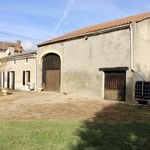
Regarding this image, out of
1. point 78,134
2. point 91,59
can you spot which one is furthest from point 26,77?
point 78,134

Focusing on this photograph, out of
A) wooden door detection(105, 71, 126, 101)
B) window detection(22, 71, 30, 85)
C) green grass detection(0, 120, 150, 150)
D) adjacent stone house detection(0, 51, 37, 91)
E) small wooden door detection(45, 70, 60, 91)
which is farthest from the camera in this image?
window detection(22, 71, 30, 85)

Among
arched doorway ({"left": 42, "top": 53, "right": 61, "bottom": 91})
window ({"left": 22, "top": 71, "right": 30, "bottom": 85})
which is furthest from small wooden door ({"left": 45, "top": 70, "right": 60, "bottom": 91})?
window ({"left": 22, "top": 71, "right": 30, "bottom": 85})

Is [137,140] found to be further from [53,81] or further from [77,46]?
[53,81]

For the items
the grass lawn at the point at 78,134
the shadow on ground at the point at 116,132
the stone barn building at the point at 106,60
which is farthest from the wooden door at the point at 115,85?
the grass lawn at the point at 78,134

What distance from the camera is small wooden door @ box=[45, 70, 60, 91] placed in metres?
23.6

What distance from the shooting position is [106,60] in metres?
18.4

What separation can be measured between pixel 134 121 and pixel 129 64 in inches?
254

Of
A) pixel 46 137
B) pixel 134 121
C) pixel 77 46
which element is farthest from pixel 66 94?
pixel 46 137

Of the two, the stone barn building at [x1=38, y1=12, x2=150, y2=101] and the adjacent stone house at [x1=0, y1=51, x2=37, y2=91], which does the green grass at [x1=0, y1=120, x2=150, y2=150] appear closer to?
the stone barn building at [x1=38, y1=12, x2=150, y2=101]

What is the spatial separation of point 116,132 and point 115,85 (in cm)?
940

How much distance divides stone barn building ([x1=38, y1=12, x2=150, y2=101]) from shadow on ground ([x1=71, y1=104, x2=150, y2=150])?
4.49 meters

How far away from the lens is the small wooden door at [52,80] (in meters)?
23.6

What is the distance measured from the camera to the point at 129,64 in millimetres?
16641

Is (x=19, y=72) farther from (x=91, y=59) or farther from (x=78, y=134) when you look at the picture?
(x=78, y=134)
